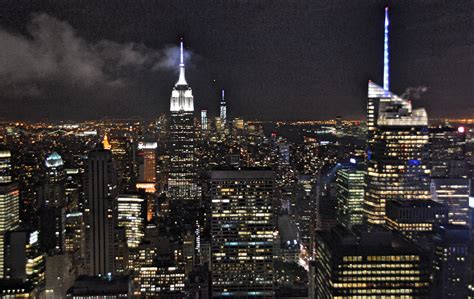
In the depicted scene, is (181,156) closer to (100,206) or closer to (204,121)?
(204,121)

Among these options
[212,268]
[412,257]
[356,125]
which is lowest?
[212,268]

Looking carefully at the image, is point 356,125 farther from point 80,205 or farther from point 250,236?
point 80,205

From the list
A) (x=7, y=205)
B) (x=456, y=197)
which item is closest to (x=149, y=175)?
(x=7, y=205)

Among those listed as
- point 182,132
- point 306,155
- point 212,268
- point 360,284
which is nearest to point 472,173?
point 306,155

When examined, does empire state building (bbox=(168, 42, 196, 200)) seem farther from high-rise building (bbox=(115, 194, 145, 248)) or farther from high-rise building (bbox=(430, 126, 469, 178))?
high-rise building (bbox=(430, 126, 469, 178))

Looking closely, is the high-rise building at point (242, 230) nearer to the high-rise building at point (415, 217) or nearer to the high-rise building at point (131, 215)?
the high-rise building at point (415, 217)

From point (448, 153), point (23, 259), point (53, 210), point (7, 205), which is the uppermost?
point (448, 153)
